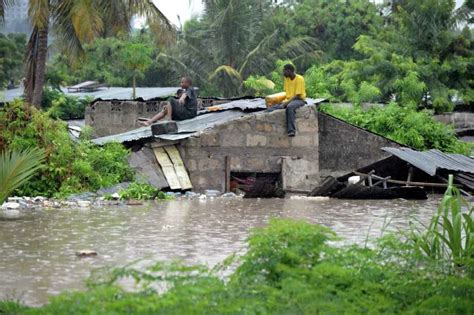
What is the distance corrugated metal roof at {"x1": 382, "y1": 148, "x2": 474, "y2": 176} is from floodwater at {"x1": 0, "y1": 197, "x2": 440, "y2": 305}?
57 cm

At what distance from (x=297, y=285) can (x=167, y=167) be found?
12.5m

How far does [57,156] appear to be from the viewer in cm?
1783

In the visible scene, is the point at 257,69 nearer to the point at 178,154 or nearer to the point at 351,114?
the point at 351,114

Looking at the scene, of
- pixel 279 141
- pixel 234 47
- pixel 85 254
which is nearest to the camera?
pixel 85 254

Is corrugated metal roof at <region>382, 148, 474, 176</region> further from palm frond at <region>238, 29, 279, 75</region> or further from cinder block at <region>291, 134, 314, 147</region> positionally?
palm frond at <region>238, 29, 279, 75</region>

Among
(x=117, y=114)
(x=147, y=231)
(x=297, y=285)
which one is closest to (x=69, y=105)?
(x=117, y=114)

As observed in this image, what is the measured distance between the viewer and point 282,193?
723 inches

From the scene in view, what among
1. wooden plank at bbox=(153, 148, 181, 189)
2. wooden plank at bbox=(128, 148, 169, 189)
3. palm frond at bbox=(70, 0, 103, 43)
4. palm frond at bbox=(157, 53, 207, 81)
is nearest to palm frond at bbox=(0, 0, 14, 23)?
palm frond at bbox=(70, 0, 103, 43)

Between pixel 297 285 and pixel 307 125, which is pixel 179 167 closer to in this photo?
pixel 307 125

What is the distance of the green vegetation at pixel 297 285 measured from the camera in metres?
5.99

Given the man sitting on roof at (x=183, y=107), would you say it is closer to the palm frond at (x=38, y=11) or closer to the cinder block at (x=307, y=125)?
the cinder block at (x=307, y=125)

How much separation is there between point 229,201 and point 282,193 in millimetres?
1325

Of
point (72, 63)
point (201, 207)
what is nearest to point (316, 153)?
point (201, 207)

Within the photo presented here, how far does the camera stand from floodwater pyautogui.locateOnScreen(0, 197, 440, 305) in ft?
29.8
